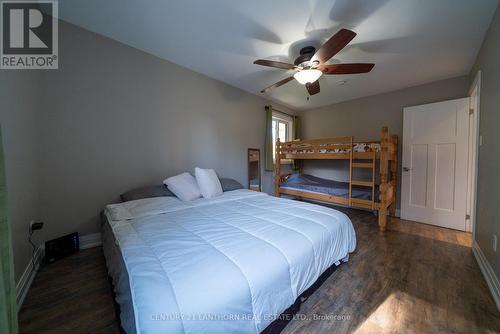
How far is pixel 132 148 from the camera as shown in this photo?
225 centimetres

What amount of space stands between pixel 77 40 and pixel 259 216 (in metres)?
2.60

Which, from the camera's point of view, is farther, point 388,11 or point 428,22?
point 428,22

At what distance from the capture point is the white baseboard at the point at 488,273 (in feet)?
4.31


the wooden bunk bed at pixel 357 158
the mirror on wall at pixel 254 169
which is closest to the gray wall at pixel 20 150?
the mirror on wall at pixel 254 169

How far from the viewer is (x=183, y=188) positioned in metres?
2.22

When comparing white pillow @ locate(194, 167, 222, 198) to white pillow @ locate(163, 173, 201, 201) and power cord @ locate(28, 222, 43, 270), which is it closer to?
white pillow @ locate(163, 173, 201, 201)

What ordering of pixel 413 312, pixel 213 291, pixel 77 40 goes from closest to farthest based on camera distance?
pixel 213 291 < pixel 413 312 < pixel 77 40

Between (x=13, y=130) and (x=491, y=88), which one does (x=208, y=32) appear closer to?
(x=13, y=130)

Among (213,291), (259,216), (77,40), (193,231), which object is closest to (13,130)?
(77,40)

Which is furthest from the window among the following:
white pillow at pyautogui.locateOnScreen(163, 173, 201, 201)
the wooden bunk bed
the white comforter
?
the white comforter

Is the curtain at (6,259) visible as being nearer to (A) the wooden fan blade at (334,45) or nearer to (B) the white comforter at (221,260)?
(B) the white comforter at (221,260)

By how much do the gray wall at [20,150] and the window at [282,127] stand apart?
11.7 ft

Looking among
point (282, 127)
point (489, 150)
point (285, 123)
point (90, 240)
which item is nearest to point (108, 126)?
point (90, 240)

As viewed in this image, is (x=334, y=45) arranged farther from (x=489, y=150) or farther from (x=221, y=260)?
(x=221, y=260)
